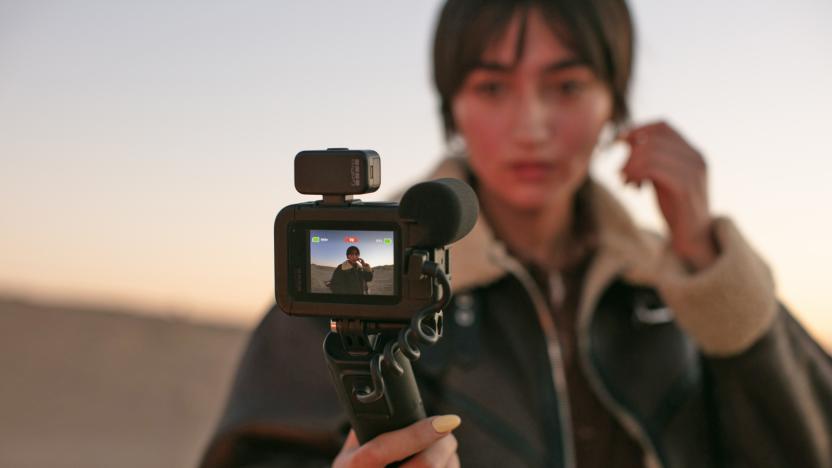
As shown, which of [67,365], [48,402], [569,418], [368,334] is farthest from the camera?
[67,365]

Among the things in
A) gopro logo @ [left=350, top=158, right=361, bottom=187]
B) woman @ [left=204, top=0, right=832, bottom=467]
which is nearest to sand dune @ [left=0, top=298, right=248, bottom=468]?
woman @ [left=204, top=0, right=832, bottom=467]

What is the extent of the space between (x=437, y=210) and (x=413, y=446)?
1.08 ft

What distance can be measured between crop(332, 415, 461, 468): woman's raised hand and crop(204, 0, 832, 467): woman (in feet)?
2.09

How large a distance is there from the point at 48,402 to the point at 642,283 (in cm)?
645

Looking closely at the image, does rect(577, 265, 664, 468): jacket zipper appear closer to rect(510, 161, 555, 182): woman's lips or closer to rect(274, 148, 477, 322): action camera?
rect(510, 161, 555, 182): woman's lips

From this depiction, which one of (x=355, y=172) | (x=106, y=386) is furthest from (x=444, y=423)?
(x=106, y=386)

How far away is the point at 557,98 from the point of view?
201cm

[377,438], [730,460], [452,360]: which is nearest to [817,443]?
[730,460]

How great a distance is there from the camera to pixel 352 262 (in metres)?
1.17

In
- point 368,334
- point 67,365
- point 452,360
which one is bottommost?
point 67,365

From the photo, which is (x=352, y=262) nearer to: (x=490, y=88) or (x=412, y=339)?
(x=412, y=339)

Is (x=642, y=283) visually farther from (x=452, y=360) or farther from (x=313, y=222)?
(x=313, y=222)

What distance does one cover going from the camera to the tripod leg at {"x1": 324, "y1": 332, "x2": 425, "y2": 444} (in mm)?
1184

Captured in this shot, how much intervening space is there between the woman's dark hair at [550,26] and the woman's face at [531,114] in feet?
0.07
